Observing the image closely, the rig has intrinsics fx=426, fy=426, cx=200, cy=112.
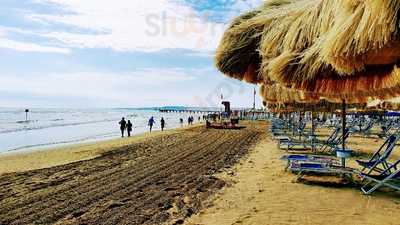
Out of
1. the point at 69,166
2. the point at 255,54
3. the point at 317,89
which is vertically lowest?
the point at 69,166

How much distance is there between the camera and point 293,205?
5.95 metres

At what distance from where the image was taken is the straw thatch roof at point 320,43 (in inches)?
84.4

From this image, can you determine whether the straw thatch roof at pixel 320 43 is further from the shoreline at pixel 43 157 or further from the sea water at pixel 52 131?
the sea water at pixel 52 131

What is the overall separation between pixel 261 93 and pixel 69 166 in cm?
676

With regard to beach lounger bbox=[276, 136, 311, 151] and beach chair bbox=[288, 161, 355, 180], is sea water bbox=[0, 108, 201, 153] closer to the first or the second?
Result: beach lounger bbox=[276, 136, 311, 151]

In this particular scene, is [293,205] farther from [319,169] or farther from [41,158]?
[41,158]

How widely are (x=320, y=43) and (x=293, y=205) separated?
3782mm

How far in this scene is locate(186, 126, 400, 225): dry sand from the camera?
206 inches

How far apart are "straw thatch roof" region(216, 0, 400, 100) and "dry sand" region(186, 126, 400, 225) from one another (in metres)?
1.81

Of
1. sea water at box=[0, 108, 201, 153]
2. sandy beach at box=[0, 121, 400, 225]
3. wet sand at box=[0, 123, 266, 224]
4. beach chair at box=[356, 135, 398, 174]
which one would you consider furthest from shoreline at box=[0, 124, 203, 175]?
beach chair at box=[356, 135, 398, 174]

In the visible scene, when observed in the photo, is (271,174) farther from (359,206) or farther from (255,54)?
(255,54)

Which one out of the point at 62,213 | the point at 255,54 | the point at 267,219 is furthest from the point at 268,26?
the point at 62,213

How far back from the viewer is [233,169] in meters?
9.67

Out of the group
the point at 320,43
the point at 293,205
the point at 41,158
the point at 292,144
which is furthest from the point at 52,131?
the point at 320,43
